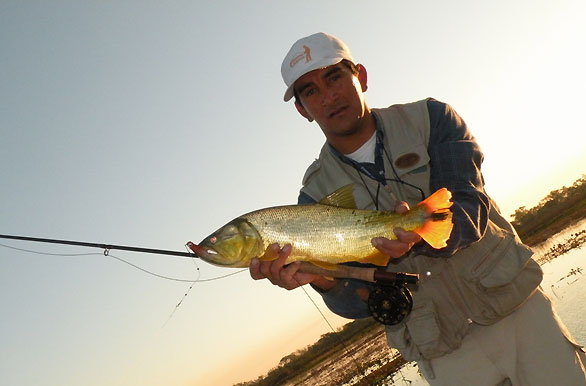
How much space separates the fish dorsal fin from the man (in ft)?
1.41

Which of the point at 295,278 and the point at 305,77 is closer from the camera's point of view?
the point at 295,278

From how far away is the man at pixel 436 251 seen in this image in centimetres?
370

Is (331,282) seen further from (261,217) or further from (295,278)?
(261,217)

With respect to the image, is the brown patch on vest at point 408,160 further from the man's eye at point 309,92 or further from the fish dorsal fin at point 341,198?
the man's eye at point 309,92

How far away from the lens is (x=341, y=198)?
4008 millimetres

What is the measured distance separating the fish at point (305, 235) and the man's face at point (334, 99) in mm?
685

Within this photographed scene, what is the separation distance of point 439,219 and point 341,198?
85cm

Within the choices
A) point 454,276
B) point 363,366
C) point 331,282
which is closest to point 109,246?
point 331,282

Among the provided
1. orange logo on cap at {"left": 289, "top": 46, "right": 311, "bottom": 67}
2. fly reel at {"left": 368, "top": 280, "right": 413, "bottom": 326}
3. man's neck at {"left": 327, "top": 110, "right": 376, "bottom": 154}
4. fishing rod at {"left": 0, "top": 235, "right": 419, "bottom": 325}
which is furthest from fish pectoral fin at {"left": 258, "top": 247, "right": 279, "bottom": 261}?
orange logo on cap at {"left": 289, "top": 46, "right": 311, "bottom": 67}

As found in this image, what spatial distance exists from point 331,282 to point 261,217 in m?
1.03

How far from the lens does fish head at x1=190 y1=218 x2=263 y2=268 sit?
3881 mm

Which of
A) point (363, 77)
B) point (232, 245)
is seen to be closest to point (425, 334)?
point (232, 245)

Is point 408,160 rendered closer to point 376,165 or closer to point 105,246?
point 376,165

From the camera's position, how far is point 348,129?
4.32 metres
